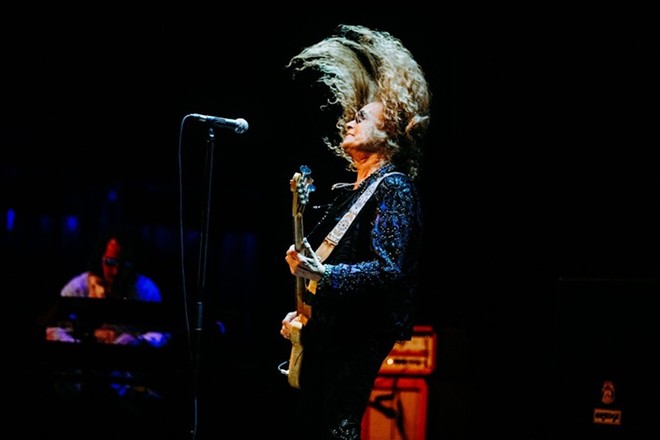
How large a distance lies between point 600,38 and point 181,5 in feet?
8.54

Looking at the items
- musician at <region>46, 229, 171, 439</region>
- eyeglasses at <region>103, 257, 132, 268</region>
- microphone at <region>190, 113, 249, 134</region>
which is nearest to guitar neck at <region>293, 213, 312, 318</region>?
microphone at <region>190, 113, 249, 134</region>

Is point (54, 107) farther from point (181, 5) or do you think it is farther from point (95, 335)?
point (95, 335)

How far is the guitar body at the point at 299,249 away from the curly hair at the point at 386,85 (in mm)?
412

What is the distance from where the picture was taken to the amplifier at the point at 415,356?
4.33m

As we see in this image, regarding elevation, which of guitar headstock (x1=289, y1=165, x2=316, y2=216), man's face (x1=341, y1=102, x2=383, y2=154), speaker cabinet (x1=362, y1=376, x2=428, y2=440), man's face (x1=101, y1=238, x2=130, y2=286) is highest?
man's face (x1=341, y1=102, x2=383, y2=154)

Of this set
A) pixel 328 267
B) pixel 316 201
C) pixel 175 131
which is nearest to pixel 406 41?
pixel 316 201

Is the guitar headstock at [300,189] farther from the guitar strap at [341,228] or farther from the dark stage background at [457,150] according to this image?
the dark stage background at [457,150]

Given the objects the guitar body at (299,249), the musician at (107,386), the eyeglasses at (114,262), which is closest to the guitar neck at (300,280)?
the guitar body at (299,249)

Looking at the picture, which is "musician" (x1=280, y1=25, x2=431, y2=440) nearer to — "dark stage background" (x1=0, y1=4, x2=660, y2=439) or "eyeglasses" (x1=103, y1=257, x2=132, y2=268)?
"dark stage background" (x1=0, y1=4, x2=660, y2=439)

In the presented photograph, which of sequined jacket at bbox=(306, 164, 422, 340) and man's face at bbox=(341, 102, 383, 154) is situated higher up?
man's face at bbox=(341, 102, 383, 154)

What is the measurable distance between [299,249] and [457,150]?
2.71m

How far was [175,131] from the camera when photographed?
605 cm

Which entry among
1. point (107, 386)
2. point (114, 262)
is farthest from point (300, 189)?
point (114, 262)

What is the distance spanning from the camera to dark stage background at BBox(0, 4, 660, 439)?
176 inches
